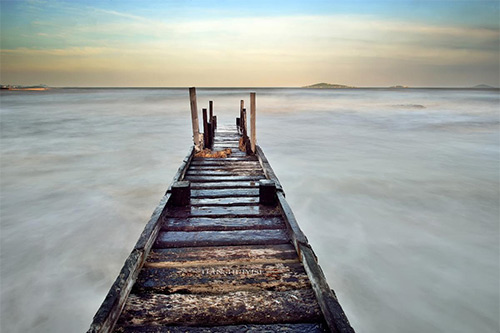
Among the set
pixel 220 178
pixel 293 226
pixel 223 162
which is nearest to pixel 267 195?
pixel 293 226

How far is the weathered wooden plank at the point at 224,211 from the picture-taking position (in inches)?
169

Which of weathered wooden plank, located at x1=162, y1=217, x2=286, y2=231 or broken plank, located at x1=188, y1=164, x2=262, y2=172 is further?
broken plank, located at x1=188, y1=164, x2=262, y2=172

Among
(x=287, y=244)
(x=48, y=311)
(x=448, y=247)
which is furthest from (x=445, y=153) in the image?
(x=48, y=311)

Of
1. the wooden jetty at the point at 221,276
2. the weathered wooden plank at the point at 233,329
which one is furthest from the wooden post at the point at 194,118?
the weathered wooden plank at the point at 233,329

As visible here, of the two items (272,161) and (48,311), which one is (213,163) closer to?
(48,311)

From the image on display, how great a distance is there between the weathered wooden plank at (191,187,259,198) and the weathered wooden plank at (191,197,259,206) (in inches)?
5.6

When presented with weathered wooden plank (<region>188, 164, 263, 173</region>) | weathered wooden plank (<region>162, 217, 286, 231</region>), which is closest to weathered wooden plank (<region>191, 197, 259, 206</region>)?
weathered wooden plank (<region>162, 217, 286, 231</region>)

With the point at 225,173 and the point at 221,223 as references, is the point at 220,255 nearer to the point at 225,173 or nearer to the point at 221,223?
the point at 221,223

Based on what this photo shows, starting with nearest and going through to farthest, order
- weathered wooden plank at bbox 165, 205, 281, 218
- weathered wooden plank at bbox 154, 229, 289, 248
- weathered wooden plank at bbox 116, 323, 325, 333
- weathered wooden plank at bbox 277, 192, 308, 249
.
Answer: weathered wooden plank at bbox 116, 323, 325, 333, weathered wooden plank at bbox 277, 192, 308, 249, weathered wooden plank at bbox 154, 229, 289, 248, weathered wooden plank at bbox 165, 205, 281, 218

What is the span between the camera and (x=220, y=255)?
10.7ft

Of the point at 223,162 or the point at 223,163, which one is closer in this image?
the point at 223,163

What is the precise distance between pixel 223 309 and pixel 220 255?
0.83 metres

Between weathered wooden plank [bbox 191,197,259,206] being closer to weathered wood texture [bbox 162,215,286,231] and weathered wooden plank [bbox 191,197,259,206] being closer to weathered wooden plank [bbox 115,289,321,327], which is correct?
weathered wood texture [bbox 162,215,286,231]

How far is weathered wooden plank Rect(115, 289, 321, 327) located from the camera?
7.70 feet
